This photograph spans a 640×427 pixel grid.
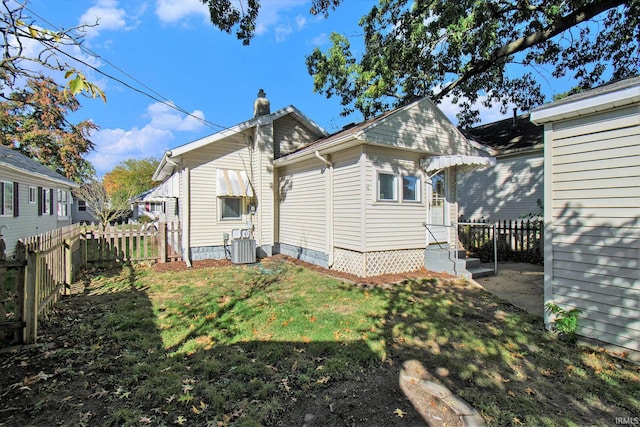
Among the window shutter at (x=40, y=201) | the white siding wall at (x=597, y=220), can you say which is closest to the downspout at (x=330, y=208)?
the white siding wall at (x=597, y=220)

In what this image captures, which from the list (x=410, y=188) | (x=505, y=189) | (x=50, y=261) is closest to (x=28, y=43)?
(x=50, y=261)

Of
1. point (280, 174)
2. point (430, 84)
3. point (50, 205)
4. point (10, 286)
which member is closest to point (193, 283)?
point (10, 286)

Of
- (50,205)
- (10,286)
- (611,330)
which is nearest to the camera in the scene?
(611,330)

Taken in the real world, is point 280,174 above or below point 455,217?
above

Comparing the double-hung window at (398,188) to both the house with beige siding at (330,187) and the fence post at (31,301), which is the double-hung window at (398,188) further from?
the fence post at (31,301)

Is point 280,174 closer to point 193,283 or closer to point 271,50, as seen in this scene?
point 193,283

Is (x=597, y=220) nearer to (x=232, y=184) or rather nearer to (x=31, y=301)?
(x=31, y=301)

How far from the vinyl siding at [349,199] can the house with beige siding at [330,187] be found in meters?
0.03

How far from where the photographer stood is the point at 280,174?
12.2 meters

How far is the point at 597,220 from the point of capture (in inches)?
170

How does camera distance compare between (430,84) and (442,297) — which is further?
(430,84)

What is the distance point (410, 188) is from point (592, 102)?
5.08 m

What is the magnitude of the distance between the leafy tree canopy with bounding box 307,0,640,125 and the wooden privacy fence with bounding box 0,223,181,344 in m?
11.2

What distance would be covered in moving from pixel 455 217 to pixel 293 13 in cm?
1027
